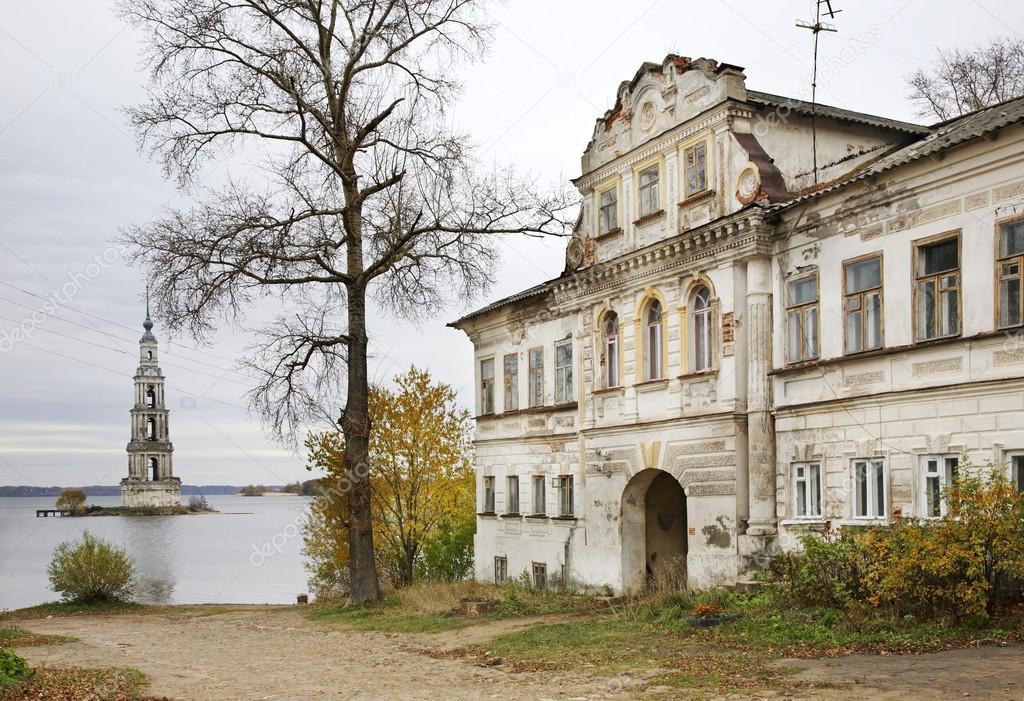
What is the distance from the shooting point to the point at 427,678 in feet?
47.3

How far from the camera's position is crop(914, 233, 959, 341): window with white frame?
16.5 m

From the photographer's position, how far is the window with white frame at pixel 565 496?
26.8 metres

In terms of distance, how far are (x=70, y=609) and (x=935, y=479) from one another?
2320 cm

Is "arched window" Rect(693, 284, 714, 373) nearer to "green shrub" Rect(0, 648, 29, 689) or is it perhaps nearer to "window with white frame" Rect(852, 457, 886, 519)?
"window with white frame" Rect(852, 457, 886, 519)

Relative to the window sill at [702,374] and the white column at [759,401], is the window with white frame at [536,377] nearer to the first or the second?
the window sill at [702,374]

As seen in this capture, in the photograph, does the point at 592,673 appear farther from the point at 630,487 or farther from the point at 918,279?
the point at 630,487

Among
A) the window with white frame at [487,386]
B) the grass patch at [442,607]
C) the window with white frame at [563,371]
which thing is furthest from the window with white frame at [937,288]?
the window with white frame at [487,386]

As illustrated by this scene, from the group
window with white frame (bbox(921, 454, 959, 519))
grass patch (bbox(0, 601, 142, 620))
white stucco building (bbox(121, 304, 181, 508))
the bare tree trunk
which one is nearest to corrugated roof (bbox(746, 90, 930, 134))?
window with white frame (bbox(921, 454, 959, 519))

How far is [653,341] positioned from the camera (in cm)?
2334

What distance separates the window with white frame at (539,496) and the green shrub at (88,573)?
1223cm

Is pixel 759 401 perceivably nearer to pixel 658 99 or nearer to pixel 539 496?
pixel 658 99

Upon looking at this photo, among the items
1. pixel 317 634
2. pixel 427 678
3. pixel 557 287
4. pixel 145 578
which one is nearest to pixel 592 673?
pixel 427 678

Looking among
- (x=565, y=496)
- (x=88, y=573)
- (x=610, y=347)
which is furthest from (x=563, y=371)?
(x=88, y=573)

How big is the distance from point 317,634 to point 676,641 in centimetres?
888
